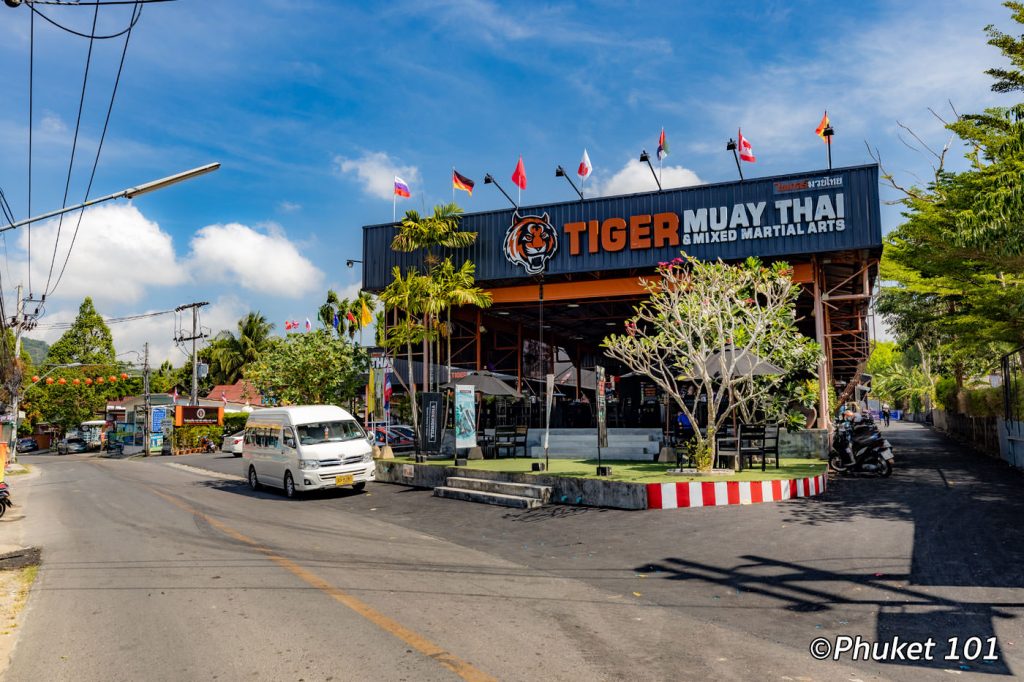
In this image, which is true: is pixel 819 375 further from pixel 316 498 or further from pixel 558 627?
pixel 558 627

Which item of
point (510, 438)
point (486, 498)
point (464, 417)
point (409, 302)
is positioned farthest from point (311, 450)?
point (409, 302)

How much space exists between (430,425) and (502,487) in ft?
16.7

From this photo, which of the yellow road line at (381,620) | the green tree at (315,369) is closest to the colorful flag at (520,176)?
the green tree at (315,369)

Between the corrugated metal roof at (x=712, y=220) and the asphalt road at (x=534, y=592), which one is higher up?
the corrugated metal roof at (x=712, y=220)

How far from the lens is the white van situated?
15.6 m

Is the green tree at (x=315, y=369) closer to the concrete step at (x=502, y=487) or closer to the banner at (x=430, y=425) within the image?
the banner at (x=430, y=425)

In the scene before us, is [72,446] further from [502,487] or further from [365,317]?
[502,487]

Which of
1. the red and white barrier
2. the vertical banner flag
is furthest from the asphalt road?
the vertical banner flag

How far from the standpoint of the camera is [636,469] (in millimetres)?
15344

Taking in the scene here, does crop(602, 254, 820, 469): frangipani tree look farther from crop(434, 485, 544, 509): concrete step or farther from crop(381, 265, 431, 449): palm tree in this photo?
crop(381, 265, 431, 449): palm tree

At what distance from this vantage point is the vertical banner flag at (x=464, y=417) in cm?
1755

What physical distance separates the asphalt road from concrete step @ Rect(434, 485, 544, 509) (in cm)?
77

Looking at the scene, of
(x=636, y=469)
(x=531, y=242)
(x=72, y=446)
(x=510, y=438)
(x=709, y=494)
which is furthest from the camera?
(x=72, y=446)

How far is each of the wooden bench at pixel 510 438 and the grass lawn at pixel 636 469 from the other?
609mm
